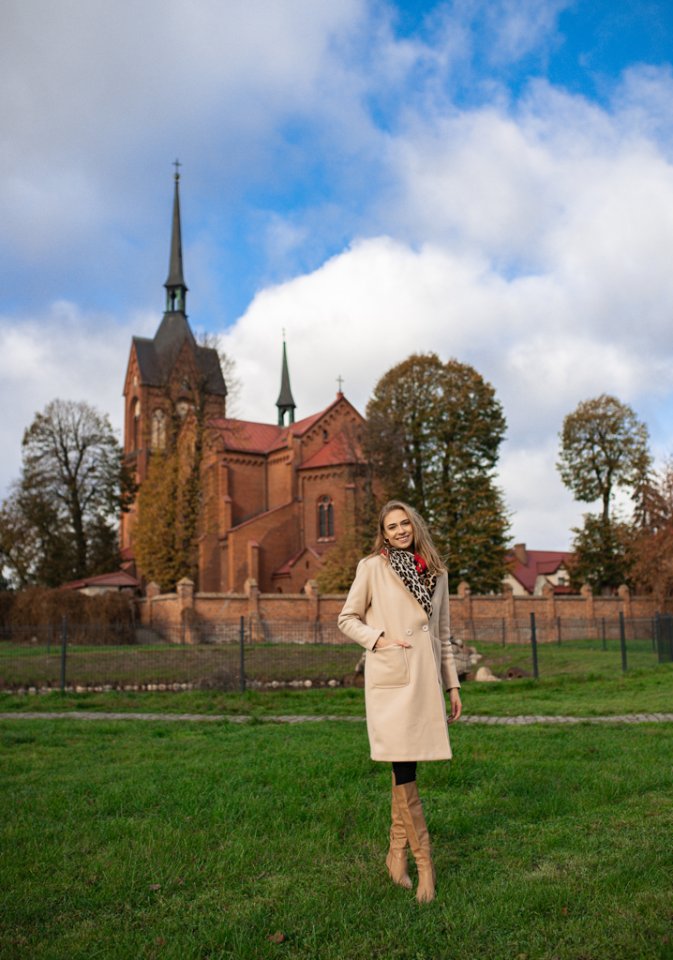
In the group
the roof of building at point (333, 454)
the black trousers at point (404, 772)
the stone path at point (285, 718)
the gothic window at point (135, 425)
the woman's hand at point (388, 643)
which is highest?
the gothic window at point (135, 425)

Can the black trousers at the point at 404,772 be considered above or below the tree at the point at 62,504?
below

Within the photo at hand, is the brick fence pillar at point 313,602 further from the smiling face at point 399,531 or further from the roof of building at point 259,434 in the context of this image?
the smiling face at point 399,531

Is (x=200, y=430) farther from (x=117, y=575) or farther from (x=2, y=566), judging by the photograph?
(x=2, y=566)

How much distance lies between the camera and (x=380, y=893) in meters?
4.09

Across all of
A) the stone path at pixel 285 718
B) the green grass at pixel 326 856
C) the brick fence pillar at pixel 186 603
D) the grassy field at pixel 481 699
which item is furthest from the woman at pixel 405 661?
the brick fence pillar at pixel 186 603

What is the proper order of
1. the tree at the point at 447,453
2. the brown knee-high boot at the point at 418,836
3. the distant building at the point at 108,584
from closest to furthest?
1. the brown knee-high boot at the point at 418,836
2. the tree at the point at 447,453
3. the distant building at the point at 108,584

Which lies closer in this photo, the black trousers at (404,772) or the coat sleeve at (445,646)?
the black trousers at (404,772)

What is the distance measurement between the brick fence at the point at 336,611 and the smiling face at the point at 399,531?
94.6 feet

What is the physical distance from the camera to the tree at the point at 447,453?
1657 inches

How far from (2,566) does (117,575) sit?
36.1 ft

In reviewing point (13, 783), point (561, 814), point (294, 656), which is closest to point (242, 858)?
point (561, 814)

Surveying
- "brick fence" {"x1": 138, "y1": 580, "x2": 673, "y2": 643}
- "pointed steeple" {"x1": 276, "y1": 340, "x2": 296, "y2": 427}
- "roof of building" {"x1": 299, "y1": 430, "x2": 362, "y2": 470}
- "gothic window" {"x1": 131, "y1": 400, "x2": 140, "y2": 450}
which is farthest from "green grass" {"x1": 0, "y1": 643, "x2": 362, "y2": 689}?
"pointed steeple" {"x1": 276, "y1": 340, "x2": 296, "y2": 427}

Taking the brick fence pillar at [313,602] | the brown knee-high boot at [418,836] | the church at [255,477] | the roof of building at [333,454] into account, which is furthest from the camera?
the roof of building at [333,454]

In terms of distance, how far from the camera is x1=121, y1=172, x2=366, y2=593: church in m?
45.9
